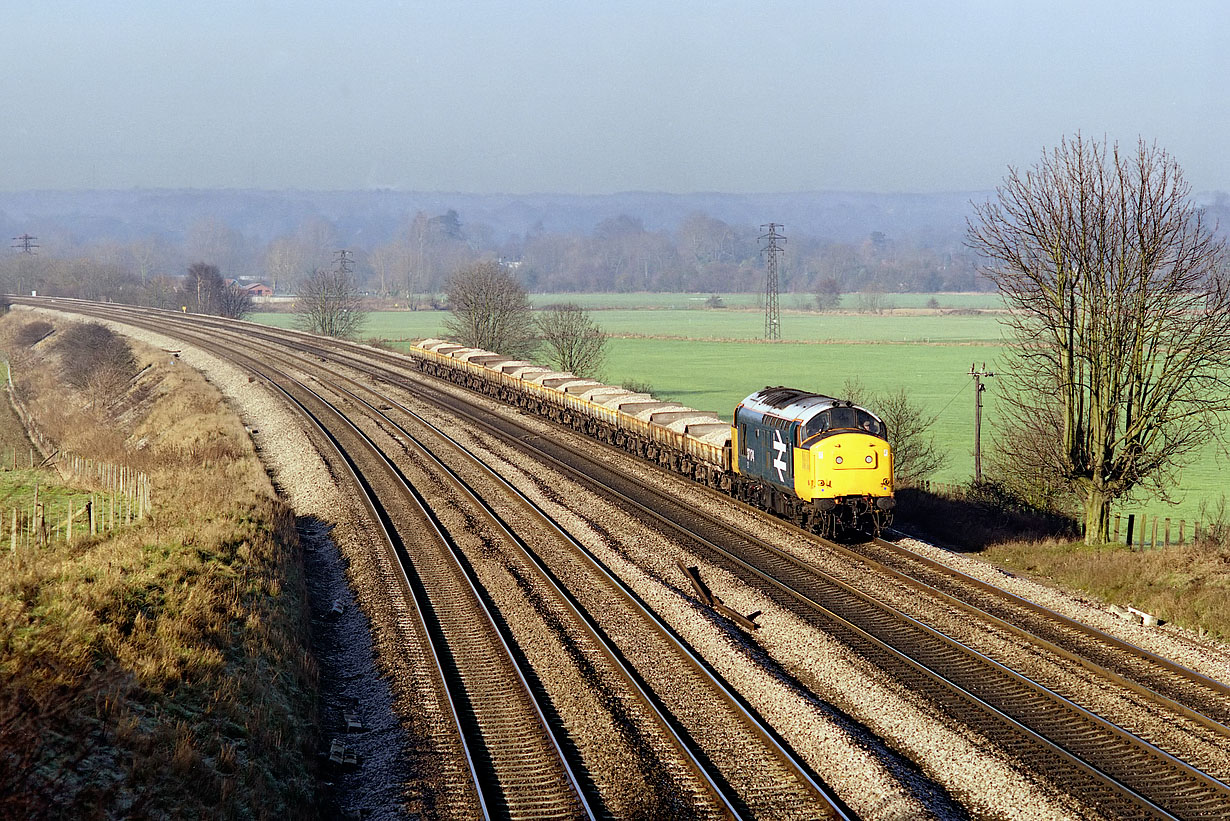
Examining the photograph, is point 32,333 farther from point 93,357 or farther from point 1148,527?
point 1148,527

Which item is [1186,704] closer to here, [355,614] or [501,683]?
[501,683]

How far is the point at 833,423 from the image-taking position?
24.0 metres

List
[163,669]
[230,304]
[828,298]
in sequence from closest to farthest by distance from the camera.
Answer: [163,669]
[230,304]
[828,298]

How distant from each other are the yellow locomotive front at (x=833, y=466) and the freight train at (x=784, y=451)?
0.02 meters

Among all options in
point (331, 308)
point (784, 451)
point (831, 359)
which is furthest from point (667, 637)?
point (331, 308)

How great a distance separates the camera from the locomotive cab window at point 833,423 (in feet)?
78.4

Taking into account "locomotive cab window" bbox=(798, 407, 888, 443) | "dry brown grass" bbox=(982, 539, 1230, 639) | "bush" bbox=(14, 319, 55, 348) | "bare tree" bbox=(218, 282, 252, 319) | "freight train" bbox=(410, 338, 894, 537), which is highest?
"bare tree" bbox=(218, 282, 252, 319)

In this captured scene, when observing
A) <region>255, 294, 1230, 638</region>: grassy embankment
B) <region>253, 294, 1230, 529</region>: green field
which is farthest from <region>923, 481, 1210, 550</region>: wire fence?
<region>253, 294, 1230, 529</region>: green field

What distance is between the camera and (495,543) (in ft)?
81.6

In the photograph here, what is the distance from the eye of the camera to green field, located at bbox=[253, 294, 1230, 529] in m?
48.6

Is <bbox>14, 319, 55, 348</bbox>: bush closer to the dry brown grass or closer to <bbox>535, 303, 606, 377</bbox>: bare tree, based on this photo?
<bbox>535, 303, 606, 377</bbox>: bare tree

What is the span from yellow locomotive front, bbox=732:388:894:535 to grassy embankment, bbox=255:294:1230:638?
124 inches

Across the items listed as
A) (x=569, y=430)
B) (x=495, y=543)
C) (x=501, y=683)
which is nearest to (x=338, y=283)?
(x=569, y=430)

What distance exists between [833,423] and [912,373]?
5968cm
